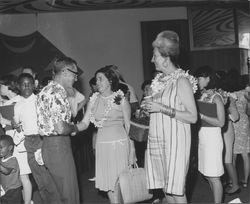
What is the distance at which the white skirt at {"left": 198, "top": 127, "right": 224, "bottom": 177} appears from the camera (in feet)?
13.1

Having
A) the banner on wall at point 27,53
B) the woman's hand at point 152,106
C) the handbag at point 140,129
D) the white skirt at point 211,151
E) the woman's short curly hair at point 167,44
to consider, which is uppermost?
the banner on wall at point 27,53

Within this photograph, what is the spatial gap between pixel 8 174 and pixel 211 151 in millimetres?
1980

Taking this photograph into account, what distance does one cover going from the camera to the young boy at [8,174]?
418cm

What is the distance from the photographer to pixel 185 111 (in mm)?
2953

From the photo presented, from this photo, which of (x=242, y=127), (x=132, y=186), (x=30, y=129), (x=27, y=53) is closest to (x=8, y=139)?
(x=30, y=129)

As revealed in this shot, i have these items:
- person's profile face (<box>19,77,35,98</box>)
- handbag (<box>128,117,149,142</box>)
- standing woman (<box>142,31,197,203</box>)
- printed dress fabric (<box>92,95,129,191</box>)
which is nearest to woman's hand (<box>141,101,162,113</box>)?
standing woman (<box>142,31,197,203</box>)

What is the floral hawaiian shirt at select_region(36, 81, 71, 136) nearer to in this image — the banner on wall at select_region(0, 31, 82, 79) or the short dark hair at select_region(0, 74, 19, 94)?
the short dark hair at select_region(0, 74, 19, 94)

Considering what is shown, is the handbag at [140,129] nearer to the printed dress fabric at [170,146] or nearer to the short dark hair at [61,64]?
the printed dress fabric at [170,146]

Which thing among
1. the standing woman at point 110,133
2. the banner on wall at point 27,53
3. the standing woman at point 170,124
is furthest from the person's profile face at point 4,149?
the banner on wall at point 27,53

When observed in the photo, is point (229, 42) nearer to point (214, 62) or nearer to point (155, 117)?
point (214, 62)

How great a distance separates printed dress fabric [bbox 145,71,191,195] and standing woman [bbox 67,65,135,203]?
3.39 feet

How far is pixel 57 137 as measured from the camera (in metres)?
3.38

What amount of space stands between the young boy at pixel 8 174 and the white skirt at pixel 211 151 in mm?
1839

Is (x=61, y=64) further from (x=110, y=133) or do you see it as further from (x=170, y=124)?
(x=170, y=124)
